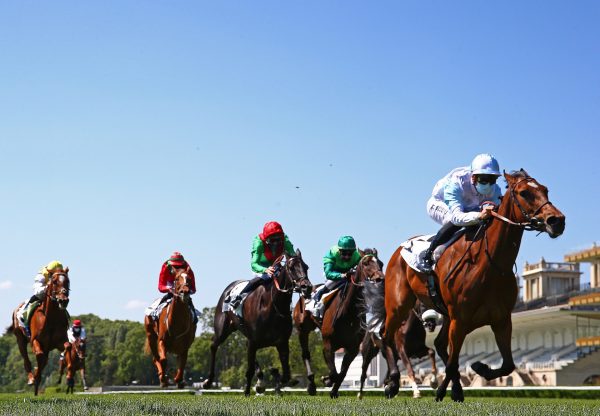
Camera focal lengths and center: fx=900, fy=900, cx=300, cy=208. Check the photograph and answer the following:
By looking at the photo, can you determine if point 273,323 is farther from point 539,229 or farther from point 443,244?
point 539,229

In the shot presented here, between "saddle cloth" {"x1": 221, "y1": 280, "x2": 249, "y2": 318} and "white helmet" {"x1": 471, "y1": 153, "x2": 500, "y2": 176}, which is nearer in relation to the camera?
"white helmet" {"x1": 471, "y1": 153, "x2": 500, "y2": 176}

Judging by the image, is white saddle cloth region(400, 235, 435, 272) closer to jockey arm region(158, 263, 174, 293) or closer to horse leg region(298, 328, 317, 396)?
horse leg region(298, 328, 317, 396)

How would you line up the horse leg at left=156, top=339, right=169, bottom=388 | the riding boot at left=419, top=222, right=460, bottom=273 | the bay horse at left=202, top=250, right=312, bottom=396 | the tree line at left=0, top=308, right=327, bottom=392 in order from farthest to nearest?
the tree line at left=0, top=308, right=327, bottom=392 < the horse leg at left=156, top=339, right=169, bottom=388 < the bay horse at left=202, top=250, right=312, bottom=396 < the riding boot at left=419, top=222, right=460, bottom=273

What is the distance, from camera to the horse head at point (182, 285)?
59.5 feet

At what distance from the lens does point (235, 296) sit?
16594 millimetres

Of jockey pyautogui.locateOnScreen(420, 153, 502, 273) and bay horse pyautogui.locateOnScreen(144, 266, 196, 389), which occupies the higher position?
jockey pyautogui.locateOnScreen(420, 153, 502, 273)

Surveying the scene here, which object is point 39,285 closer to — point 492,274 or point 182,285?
point 182,285

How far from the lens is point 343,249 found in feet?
54.2

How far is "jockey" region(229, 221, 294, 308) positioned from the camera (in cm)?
1616

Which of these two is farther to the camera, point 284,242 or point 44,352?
point 44,352

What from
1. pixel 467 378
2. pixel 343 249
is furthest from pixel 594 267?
pixel 343 249

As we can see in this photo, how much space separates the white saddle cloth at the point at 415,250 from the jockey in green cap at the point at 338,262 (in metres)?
4.37

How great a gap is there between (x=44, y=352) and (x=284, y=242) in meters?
6.15

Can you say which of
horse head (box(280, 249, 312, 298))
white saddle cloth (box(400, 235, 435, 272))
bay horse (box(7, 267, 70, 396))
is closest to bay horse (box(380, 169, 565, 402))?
white saddle cloth (box(400, 235, 435, 272))
